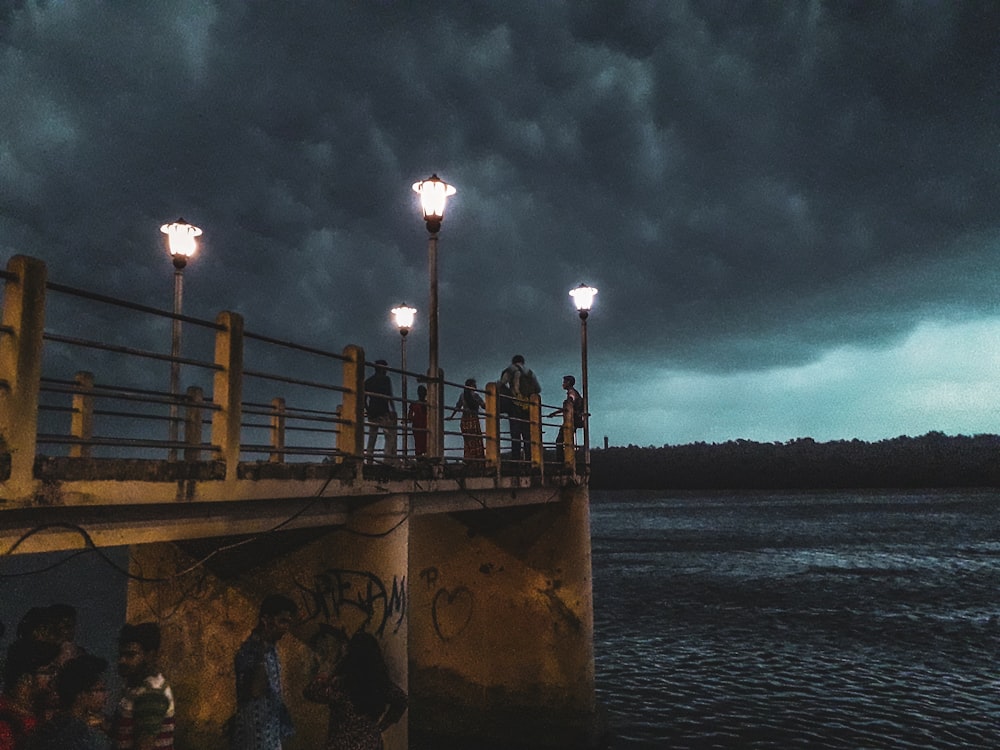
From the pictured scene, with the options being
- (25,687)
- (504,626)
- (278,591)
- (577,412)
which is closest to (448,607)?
(504,626)

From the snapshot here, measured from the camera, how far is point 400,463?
9.48 m

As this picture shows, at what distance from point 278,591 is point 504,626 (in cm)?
572

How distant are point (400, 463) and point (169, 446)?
390 cm

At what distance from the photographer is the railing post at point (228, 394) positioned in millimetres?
6277

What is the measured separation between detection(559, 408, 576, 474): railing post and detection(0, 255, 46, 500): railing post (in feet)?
33.3

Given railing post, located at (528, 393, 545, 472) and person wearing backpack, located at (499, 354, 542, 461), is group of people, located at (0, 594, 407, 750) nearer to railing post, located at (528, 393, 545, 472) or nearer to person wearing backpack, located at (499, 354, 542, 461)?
railing post, located at (528, 393, 545, 472)

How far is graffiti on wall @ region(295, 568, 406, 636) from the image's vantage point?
26.6 feet

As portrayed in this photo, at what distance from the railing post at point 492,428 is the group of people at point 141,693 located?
457cm

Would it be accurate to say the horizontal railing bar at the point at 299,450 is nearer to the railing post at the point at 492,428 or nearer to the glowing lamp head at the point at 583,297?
the railing post at the point at 492,428

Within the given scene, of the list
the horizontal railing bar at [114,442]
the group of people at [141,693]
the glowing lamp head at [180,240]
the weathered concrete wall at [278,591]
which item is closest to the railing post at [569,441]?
the weathered concrete wall at [278,591]

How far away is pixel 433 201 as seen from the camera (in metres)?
10.9

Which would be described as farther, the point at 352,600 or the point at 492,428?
the point at 492,428

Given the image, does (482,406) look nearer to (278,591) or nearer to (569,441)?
(569,441)

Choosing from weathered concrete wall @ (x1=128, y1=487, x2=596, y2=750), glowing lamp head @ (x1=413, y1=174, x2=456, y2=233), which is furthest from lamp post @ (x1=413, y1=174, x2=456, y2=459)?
weathered concrete wall @ (x1=128, y1=487, x2=596, y2=750)
